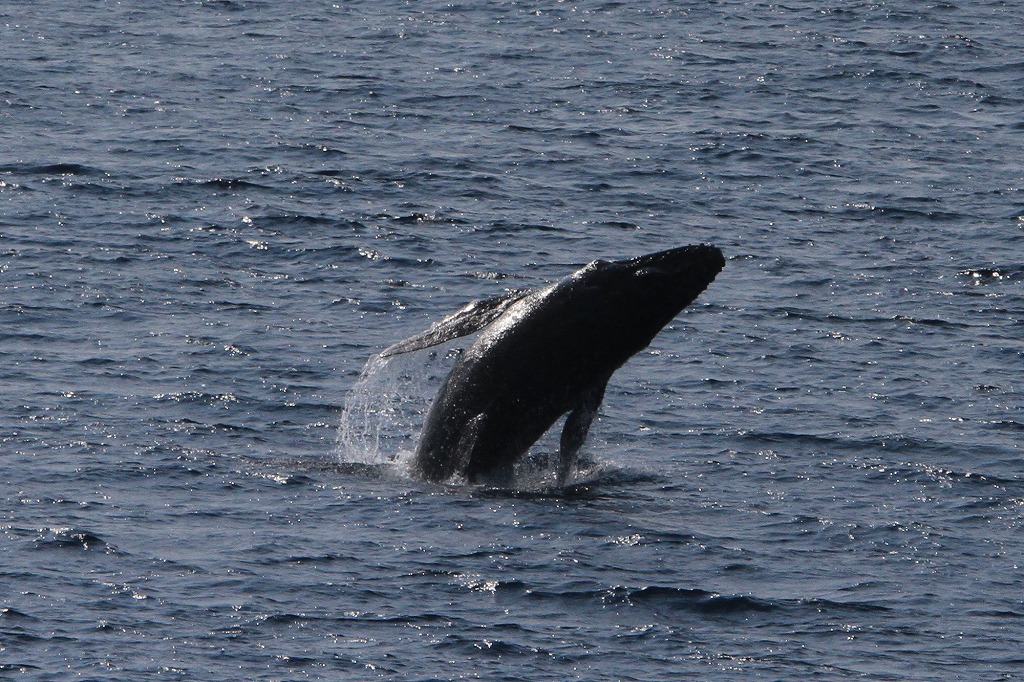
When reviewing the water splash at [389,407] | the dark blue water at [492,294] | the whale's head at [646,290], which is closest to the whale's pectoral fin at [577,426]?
the dark blue water at [492,294]

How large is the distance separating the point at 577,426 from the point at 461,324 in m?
1.90

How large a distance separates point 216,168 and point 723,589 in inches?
846

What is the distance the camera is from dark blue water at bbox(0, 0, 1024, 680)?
752 inches

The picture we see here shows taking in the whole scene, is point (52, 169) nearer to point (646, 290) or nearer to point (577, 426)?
point (577, 426)

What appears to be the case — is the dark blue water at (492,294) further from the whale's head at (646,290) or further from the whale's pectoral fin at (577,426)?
the whale's head at (646,290)

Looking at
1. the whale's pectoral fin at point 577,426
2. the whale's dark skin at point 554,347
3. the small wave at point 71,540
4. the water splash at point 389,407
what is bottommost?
the water splash at point 389,407

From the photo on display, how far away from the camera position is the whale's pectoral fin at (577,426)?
75.7 feet

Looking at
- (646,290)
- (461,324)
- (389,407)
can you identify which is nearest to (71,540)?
(461,324)

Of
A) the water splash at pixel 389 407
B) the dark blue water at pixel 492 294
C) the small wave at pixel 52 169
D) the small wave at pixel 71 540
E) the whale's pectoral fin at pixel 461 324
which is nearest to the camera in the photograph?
the dark blue water at pixel 492 294

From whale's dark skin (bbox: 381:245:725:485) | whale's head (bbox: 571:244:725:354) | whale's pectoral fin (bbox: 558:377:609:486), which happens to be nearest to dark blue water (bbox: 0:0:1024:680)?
whale's pectoral fin (bbox: 558:377:609:486)

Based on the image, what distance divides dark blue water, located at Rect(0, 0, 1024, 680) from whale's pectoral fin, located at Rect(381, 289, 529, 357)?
1810 mm

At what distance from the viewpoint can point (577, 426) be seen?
2306 centimetres

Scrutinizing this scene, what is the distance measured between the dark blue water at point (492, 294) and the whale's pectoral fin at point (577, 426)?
382 millimetres

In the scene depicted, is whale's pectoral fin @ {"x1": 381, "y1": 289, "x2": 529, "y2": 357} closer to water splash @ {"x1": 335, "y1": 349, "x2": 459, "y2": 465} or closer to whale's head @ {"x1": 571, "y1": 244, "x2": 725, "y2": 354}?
whale's head @ {"x1": 571, "y1": 244, "x2": 725, "y2": 354}
